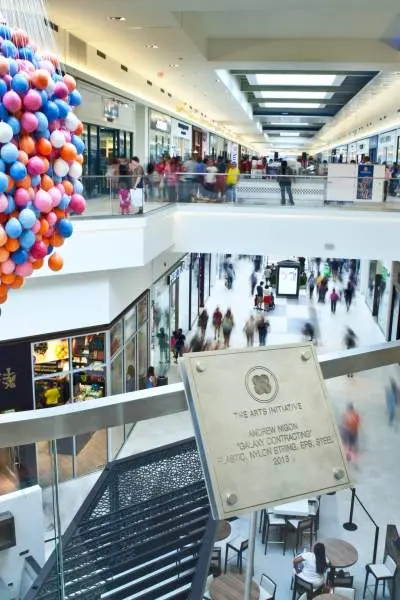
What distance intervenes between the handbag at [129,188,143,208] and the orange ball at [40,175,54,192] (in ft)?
33.4

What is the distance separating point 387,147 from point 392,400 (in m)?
34.4

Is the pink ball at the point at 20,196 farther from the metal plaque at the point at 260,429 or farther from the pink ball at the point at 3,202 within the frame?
the metal plaque at the point at 260,429

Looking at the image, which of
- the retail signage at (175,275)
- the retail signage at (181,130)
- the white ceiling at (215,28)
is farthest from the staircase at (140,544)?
the retail signage at (181,130)

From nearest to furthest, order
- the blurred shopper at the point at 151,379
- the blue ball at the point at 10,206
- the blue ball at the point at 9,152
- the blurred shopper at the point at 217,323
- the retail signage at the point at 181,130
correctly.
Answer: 1. the blue ball at the point at 9,152
2. the blue ball at the point at 10,206
3. the blurred shopper at the point at 151,379
4. the blurred shopper at the point at 217,323
5. the retail signage at the point at 181,130

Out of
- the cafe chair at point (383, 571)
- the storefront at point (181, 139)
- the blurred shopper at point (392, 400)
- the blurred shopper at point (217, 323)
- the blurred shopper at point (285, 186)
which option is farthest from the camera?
the storefront at point (181, 139)

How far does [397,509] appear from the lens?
4301 millimetres

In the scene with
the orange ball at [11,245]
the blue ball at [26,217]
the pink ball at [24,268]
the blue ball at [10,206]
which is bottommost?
the pink ball at [24,268]

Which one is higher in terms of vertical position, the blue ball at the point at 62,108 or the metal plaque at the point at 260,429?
the blue ball at the point at 62,108

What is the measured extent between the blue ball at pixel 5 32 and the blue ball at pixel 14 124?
319mm

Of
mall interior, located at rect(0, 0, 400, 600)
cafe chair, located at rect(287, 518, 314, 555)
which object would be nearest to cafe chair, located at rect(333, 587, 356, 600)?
mall interior, located at rect(0, 0, 400, 600)

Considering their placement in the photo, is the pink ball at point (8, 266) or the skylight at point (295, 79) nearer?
the pink ball at point (8, 266)

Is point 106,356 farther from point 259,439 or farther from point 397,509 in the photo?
point 259,439

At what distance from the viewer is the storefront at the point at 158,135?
26936mm

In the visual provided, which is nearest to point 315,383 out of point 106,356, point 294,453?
point 294,453
